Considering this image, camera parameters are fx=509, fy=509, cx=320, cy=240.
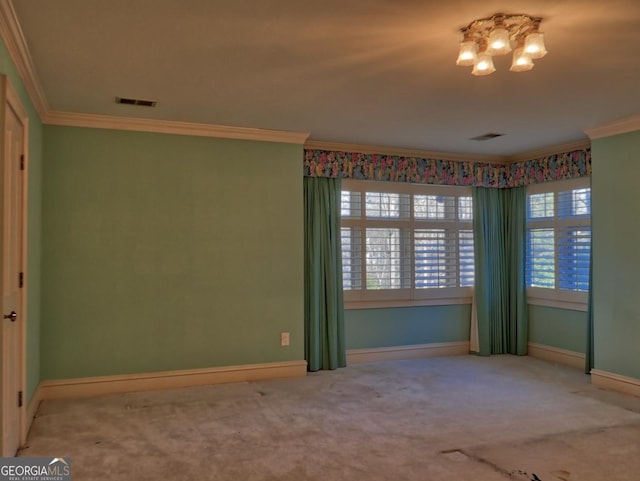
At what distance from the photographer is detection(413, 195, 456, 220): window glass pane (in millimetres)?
6012

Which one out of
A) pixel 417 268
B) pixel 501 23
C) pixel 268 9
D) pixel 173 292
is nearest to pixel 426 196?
pixel 417 268

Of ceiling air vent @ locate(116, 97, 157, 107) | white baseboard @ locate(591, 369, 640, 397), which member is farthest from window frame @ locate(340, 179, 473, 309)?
ceiling air vent @ locate(116, 97, 157, 107)

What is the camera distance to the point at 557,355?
5703mm

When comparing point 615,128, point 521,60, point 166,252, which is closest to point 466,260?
point 615,128

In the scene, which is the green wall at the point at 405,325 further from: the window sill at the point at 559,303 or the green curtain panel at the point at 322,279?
the window sill at the point at 559,303

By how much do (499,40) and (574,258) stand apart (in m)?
3.71

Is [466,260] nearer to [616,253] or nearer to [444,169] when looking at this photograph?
[444,169]

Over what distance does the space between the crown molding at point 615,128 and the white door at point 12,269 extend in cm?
461

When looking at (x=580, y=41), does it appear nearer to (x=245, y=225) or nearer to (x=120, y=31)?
(x=120, y=31)

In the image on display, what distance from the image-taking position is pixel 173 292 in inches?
183

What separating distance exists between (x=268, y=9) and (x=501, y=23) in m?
1.16

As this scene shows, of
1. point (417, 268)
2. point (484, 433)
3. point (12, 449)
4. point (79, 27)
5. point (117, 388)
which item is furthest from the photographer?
point (417, 268)

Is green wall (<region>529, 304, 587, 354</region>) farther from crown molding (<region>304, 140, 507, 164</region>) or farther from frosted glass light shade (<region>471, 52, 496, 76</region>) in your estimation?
frosted glass light shade (<region>471, 52, 496, 76</region>)

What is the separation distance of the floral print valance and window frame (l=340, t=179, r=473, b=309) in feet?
0.39
